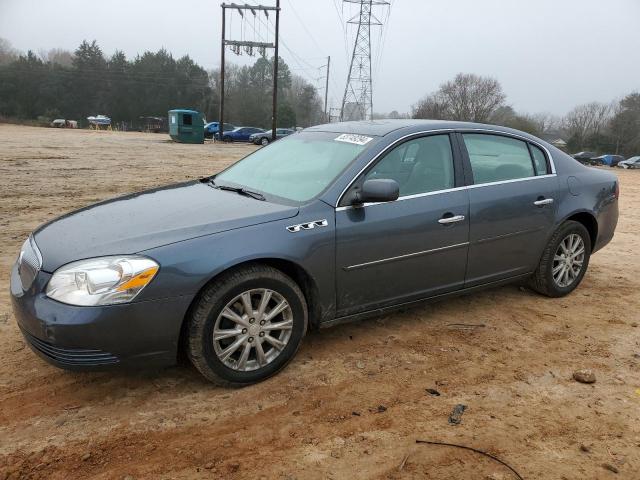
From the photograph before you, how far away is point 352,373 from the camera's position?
334 centimetres

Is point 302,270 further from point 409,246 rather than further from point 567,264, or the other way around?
point 567,264

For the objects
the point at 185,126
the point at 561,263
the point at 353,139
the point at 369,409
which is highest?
the point at 185,126

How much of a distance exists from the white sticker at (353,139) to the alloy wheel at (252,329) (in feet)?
4.40

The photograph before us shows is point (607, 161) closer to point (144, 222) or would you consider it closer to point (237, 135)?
point (237, 135)

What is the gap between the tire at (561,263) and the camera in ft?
15.0

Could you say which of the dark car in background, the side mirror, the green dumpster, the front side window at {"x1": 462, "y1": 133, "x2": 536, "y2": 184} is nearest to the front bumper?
the dark car in background

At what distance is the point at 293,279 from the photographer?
3324 mm

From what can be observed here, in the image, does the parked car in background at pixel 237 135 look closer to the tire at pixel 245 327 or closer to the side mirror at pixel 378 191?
the side mirror at pixel 378 191

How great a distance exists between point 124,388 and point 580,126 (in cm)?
7704

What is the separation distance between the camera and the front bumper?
2.64m

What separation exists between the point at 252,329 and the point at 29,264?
52.3 inches

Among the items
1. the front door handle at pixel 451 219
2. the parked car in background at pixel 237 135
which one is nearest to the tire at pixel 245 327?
the front door handle at pixel 451 219

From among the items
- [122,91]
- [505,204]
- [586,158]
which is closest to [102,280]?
[505,204]

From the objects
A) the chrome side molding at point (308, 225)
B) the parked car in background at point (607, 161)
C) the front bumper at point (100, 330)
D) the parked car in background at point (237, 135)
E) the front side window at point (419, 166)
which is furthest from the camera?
the parked car in background at point (607, 161)
